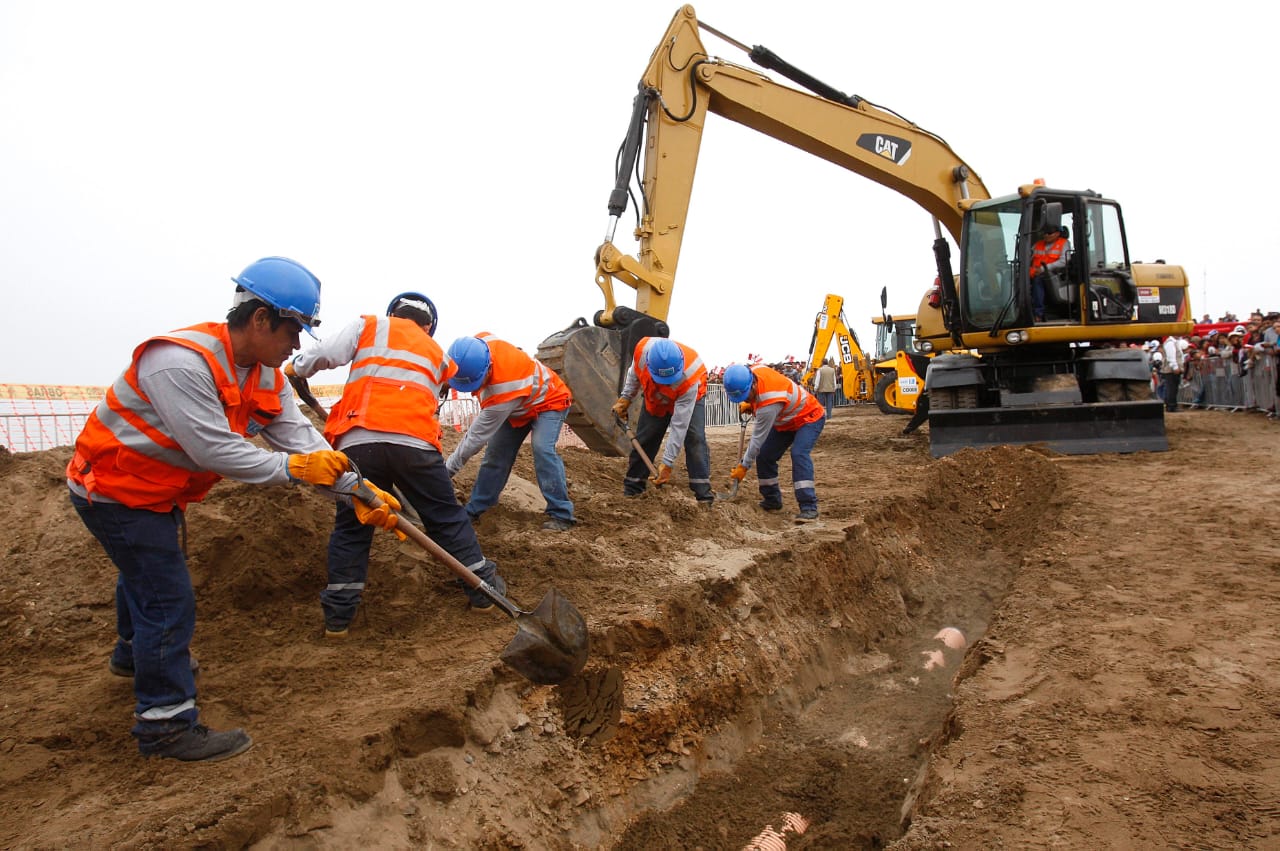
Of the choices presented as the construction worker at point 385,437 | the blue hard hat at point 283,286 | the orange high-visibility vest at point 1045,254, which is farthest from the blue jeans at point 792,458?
the blue hard hat at point 283,286

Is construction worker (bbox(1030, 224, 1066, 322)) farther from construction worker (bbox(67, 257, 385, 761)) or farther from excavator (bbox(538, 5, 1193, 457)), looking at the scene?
construction worker (bbox(67, 257, 385, 761))

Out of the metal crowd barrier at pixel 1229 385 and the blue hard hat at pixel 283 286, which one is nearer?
the blue hard hat at pixel 283 286

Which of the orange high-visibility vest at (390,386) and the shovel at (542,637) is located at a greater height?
the orange high-visibility vest at (390,386)

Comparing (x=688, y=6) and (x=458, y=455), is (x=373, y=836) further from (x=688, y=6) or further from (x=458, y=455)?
(x=688, y=6)

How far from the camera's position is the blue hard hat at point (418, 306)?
4.57 meters

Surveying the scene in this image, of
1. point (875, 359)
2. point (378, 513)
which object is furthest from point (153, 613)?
point (875, 359)

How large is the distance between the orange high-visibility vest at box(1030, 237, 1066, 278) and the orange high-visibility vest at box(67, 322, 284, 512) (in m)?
9.72

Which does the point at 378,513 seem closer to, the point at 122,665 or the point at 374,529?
the point at 374,529

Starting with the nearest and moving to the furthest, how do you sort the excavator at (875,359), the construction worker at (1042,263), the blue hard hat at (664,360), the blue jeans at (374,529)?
the blue jeans at (374,529) < the blue hard hat at (664,360) < the construction worker at (1042,263) < the excavator at (875,359)

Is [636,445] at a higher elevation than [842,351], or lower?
lower

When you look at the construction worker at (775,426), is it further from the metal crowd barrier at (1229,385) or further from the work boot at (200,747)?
the metal crowd barrier at (1229,385)

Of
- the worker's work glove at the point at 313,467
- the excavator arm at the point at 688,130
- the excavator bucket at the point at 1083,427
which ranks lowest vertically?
the excavator bucket at the point at 1083,427

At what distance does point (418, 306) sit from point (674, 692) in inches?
99.0

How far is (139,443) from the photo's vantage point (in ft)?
8.83
